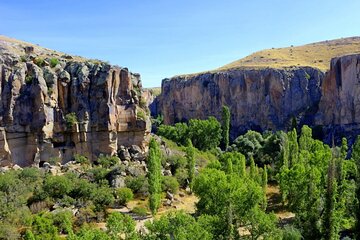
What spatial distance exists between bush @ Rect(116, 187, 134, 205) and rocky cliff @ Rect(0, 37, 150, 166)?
35.2 ft

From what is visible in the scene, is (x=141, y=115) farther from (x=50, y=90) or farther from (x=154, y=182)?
(x=154, y=182)

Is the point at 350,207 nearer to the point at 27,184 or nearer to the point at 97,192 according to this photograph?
the point at 97,192

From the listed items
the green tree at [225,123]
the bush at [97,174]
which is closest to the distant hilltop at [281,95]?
the green tree at [225,123]

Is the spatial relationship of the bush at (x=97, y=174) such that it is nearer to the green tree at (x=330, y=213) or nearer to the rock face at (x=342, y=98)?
the green tree at (x=330, y=213)

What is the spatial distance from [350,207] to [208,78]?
78.3 m

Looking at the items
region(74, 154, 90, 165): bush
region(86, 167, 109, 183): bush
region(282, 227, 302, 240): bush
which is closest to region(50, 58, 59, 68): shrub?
region(74, 154, 90, 165): bush

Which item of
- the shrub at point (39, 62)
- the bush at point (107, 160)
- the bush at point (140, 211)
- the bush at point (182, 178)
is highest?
the shrub at point (39, 62)

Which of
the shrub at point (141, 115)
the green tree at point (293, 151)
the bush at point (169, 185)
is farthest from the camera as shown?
the shrub at point (141, 115)

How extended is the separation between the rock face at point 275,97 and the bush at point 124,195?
5162cm

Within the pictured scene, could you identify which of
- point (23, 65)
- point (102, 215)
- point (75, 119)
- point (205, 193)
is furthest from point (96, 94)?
point (205, 193)

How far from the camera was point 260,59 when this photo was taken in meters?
130

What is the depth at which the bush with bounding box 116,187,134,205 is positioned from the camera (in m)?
38.9

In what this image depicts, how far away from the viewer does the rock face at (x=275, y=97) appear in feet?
252

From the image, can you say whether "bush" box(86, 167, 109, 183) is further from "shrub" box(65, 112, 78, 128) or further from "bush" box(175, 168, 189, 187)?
"bush" box(175, 168, 189, 187)
